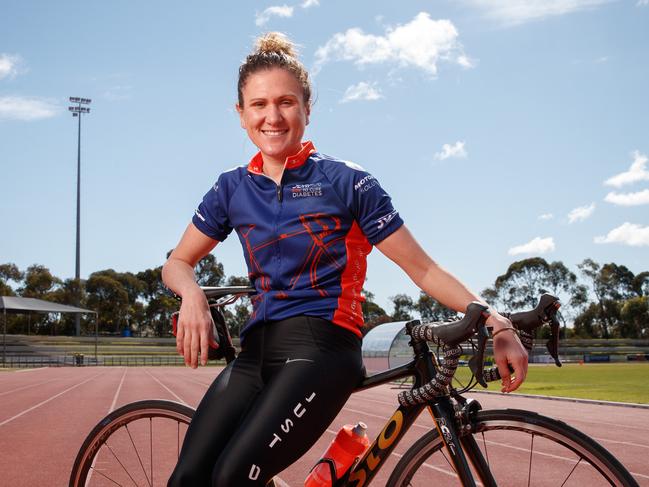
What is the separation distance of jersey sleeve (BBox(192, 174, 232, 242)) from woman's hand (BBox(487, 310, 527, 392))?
931 mm

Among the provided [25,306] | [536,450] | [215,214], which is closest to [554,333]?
[536,450]

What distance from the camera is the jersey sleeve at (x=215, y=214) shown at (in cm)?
242

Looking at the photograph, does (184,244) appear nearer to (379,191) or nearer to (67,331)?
(379,191)

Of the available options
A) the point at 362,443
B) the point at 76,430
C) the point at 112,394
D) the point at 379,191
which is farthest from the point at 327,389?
the point at 112,394

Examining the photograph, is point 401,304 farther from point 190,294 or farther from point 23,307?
point 190,294

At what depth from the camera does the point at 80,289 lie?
90.7 meters

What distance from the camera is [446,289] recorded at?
6.86 feet

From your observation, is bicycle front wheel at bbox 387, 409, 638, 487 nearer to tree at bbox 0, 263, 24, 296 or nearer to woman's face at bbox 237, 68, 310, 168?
woman's face at bbox 237, 68, 310, 168

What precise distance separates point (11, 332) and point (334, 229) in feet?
307

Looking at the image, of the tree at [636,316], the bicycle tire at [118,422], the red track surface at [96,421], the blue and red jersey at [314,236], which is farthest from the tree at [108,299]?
the blue and red jersey at [314,236]

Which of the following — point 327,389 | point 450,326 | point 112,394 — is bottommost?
point 112,394

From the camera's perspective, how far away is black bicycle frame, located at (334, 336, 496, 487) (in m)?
2.04

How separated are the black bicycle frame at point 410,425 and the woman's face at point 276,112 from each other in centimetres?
71

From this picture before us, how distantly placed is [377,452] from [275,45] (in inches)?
48.6
